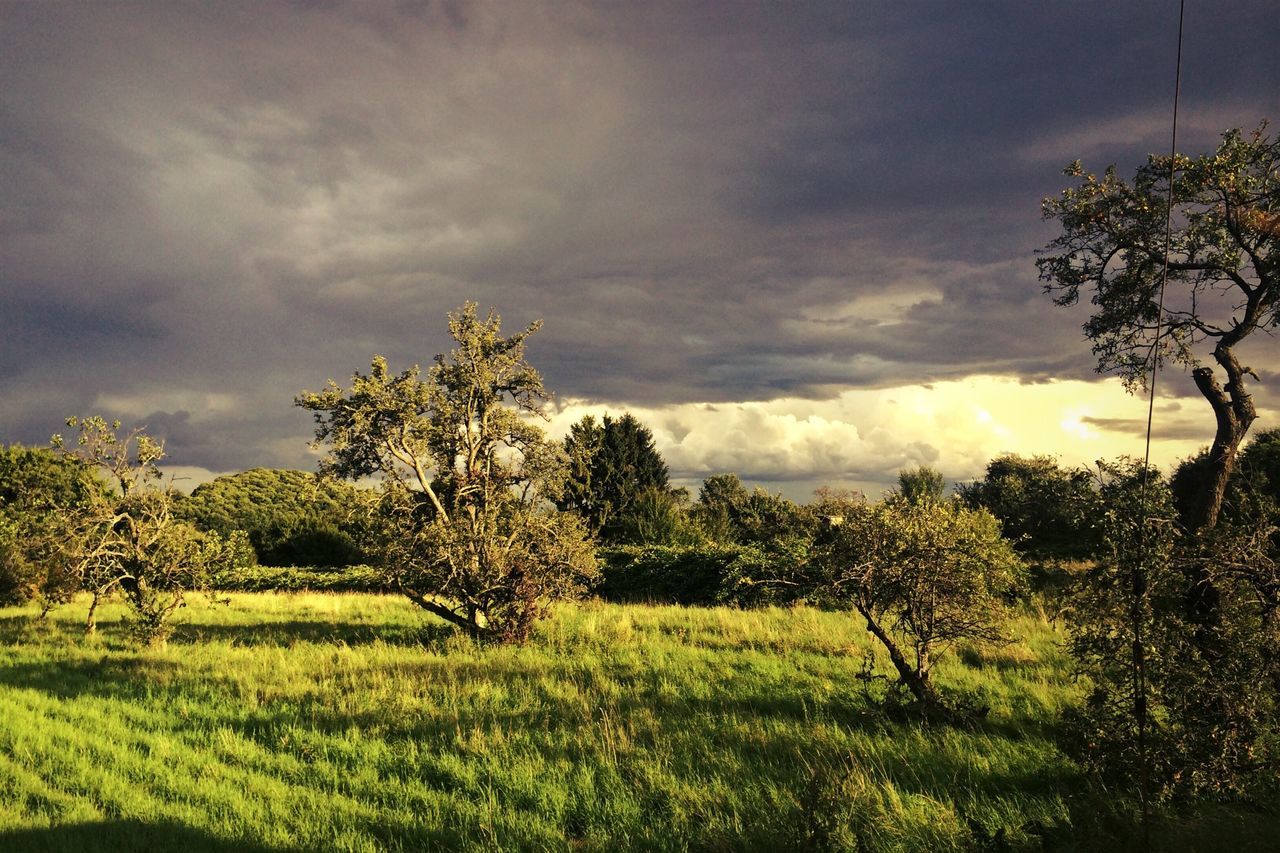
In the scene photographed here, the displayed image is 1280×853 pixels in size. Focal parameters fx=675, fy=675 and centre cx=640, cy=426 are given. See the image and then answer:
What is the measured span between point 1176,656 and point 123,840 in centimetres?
1080

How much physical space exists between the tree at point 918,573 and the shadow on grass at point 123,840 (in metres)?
7.75

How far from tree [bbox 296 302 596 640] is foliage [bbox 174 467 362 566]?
798 millimetres

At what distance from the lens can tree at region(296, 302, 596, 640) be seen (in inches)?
634

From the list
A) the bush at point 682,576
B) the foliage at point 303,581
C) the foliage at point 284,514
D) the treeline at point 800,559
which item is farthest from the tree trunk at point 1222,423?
the foliage at point 303,581

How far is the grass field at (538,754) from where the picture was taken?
643cm

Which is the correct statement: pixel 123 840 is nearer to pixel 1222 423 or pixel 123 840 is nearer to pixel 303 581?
pixel 1222 423

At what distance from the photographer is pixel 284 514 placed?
54.0 m

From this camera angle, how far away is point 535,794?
24.6 ft

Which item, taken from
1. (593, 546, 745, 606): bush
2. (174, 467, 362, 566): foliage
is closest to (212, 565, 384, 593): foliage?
(174, 467, 362, 566): foliage

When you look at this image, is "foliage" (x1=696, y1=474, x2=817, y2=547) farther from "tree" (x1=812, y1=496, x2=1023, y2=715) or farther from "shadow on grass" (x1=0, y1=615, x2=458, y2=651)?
"shadow on grass" (x1=0, y1=615, x2=458, y2=651)

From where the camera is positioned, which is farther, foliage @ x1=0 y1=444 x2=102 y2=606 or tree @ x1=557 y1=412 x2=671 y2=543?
tree @ x1=557 y1=412 x2=671 y2=543

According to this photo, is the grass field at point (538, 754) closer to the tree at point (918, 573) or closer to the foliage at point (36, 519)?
the tree at point (918, 573)

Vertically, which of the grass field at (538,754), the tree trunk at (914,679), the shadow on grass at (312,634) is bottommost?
the shadow on grass at (312,634)

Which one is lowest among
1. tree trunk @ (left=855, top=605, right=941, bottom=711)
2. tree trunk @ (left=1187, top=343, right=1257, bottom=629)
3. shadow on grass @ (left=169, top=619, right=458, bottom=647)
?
shadow on grass @ (left=169, top=619, right=458, bottom=647)
